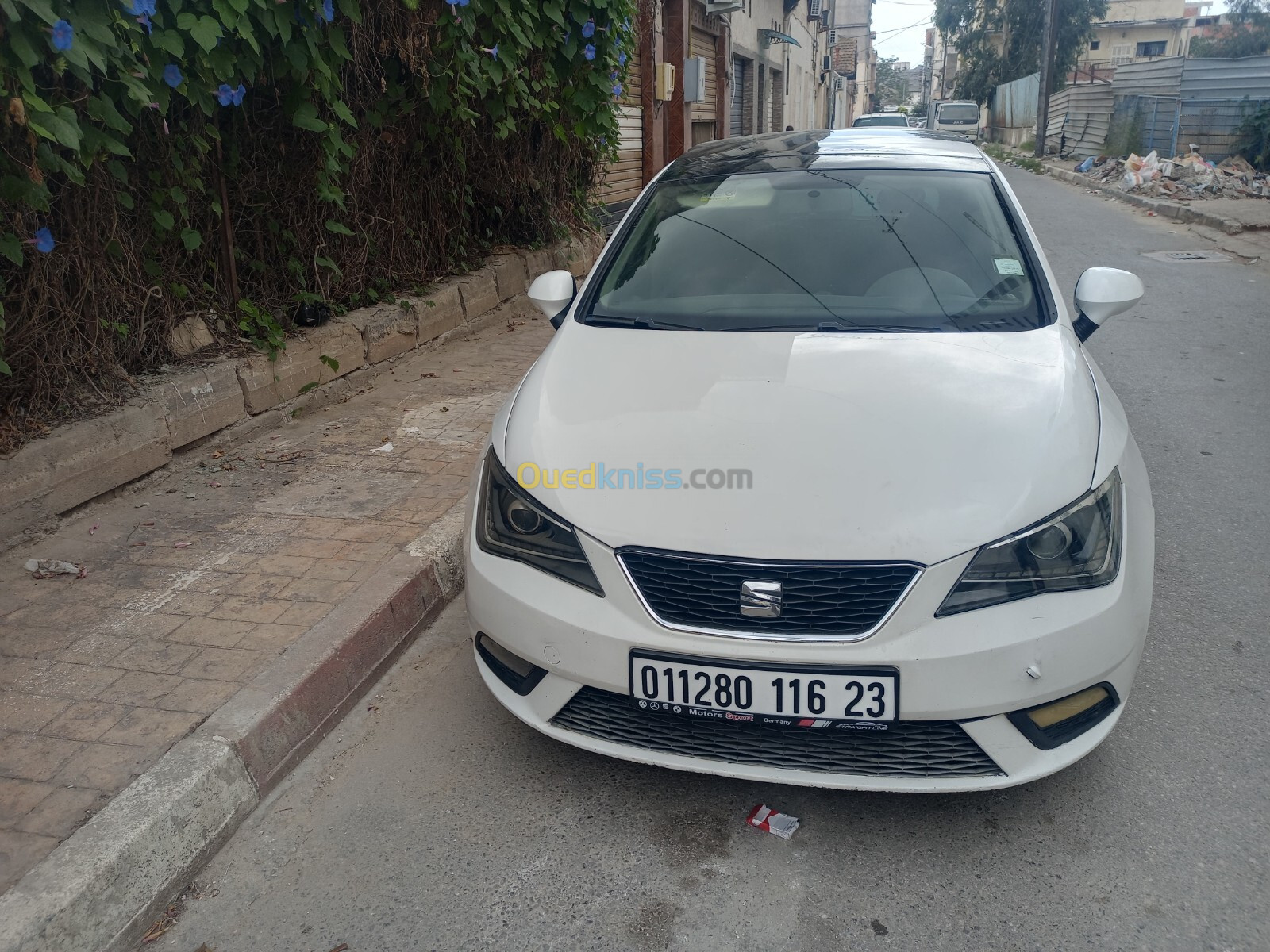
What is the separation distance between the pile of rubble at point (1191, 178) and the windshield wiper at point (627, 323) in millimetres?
16232

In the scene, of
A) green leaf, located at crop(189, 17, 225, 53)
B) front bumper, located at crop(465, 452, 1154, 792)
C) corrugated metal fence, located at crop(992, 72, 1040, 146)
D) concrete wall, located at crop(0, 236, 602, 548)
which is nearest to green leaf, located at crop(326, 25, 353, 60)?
green leaf, located at crop(189, 17, 225, 53)

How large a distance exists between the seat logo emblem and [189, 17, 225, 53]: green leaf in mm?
2990

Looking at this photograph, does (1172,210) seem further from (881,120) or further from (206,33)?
(206,33)

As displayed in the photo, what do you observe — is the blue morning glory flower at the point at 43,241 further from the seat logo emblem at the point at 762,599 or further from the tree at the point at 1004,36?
the tree at the point at 1004,36

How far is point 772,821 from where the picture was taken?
244 centimetres

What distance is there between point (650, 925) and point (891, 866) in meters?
0.59

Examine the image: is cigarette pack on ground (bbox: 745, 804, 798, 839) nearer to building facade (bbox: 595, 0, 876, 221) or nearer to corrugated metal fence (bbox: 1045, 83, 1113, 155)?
building facade (bbox: 595, 0, 876, 221)

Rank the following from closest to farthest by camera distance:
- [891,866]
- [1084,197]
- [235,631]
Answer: [891,866]
[235,631]
[1084,197]

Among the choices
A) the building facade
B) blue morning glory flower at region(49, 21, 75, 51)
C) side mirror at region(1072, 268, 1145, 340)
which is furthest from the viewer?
the building facade

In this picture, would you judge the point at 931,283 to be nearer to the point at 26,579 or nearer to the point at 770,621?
the point at 770,621

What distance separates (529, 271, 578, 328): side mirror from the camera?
3.57m

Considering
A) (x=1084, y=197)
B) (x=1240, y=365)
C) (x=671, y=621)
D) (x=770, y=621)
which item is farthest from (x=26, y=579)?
(x=1084, y=197)

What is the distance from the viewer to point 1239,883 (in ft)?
7.05

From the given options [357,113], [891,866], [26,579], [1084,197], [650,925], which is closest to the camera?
[650,925]
